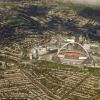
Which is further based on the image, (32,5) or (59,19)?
(32,5)

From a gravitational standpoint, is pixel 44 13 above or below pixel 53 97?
above

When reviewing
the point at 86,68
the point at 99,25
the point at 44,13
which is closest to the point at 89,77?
the point at 86,68

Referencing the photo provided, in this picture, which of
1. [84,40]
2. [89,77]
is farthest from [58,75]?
[84,40]

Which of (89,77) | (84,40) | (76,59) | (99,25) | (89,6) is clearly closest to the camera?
(89,77)

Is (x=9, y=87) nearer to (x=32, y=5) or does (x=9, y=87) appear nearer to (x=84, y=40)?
(x=84, y=40)

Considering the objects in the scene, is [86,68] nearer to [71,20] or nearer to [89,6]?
[71,20]

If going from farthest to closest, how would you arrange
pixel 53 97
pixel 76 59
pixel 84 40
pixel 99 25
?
pixel 99 25 < pixel 84 40 < pixel 76 59 < pixel 53 97
